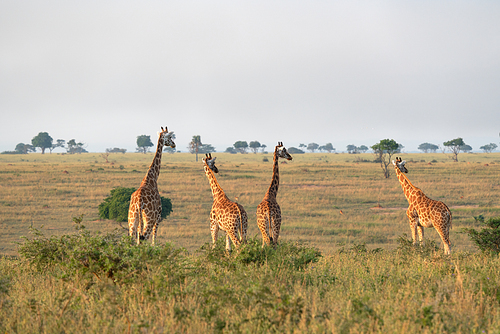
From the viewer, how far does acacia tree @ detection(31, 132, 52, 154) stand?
14712 centimetres

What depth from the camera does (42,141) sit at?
483 feet

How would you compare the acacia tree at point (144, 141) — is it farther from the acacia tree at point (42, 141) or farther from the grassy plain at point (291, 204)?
the grassy plain at point (291, 204)

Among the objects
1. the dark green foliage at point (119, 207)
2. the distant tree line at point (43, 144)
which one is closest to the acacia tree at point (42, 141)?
the distant tree line at point (43, 144)

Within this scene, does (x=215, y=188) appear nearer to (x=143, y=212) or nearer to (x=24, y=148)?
(x=143, y=212)

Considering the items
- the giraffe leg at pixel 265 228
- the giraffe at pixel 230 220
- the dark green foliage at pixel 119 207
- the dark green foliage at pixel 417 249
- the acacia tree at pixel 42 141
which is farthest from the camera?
the acacia tree at pixel 42 141

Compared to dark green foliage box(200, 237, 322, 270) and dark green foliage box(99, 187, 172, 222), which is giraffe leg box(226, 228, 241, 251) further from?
dark green foliage box(99, 187, 172, 222)

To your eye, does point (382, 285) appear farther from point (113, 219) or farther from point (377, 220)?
point (113, 219)

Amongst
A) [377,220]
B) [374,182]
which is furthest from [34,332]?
[374,182]

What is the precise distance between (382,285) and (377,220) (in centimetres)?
1710

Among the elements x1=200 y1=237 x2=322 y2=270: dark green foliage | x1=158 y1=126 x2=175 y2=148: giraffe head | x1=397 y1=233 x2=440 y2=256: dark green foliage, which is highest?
x1=158 y1=126 x2=175 y2=148: giraffe head

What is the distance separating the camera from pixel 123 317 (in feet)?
18.7

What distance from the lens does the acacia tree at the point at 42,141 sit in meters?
147

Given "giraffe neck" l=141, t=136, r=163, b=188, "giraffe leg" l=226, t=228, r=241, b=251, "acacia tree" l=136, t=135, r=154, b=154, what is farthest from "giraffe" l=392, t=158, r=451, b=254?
"acacia tree" l=136, t=135, r=154, b=154

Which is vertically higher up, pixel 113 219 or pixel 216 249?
pixel 216 249
